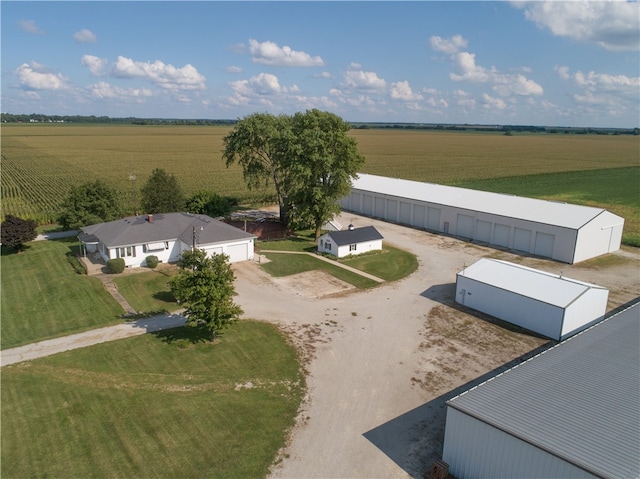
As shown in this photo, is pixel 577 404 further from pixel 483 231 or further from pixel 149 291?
A: pixel 483 231

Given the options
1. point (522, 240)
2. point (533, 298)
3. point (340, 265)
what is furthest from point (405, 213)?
point (533, 298)

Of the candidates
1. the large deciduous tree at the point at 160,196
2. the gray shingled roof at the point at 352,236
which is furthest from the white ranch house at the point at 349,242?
the large deciduous tree at the point at 160,196

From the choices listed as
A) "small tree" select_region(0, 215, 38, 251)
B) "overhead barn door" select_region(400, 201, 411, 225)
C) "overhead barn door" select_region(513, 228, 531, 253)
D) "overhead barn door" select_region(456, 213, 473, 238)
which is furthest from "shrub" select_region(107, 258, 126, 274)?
"overhead barn door" select_region(513, 228, 531, 253)

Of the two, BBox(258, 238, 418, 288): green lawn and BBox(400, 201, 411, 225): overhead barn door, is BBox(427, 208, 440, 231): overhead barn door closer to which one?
BBox(400, 201, 411, 225): overhead barn door

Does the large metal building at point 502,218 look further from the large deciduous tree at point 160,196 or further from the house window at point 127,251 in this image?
the house window at point 127,251

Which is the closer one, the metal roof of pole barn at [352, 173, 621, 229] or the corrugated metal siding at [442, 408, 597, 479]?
the corrugated metal siding at [442, 408, 597, 479]

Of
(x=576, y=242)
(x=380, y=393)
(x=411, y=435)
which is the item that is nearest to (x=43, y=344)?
(x=380, y=393)

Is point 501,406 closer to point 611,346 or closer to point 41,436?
point 611,346
